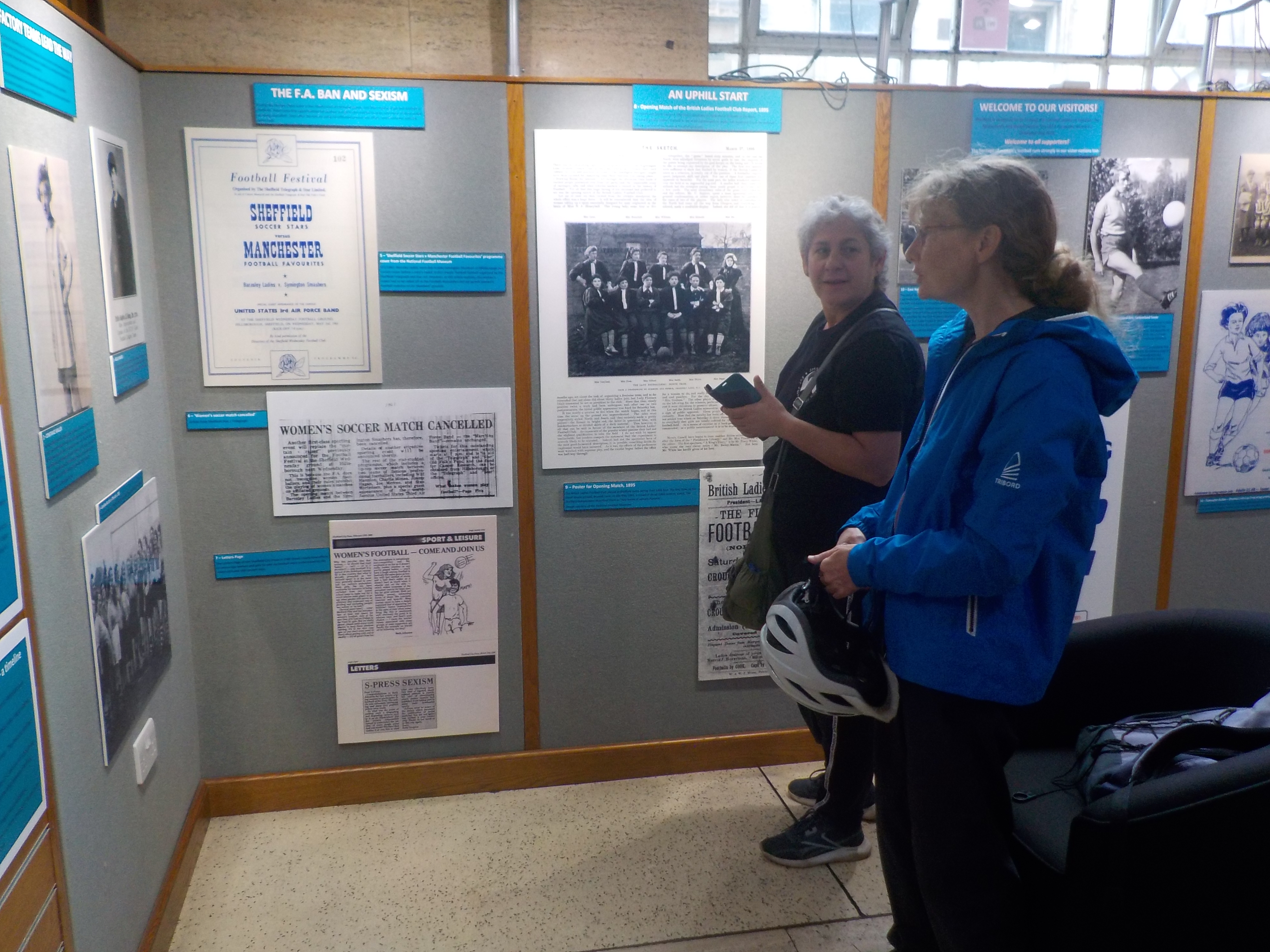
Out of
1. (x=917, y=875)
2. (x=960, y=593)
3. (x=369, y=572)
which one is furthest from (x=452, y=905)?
(x=960, y=593)

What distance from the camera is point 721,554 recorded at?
299 cm

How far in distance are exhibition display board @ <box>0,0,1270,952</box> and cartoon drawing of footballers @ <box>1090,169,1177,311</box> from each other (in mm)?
10

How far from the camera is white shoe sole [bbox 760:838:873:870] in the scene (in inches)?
101

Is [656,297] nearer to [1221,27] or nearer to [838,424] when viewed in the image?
[838,424]

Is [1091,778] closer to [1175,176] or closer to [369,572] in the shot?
[369,572]

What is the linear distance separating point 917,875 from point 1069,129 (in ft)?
7.57

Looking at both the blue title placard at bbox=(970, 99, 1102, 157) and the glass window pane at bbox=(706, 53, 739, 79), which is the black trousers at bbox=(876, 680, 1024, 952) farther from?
the glass window pane at bbox=(706, 53, 739, 79)

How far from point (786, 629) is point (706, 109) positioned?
1.64 m

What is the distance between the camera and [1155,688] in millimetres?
1958
